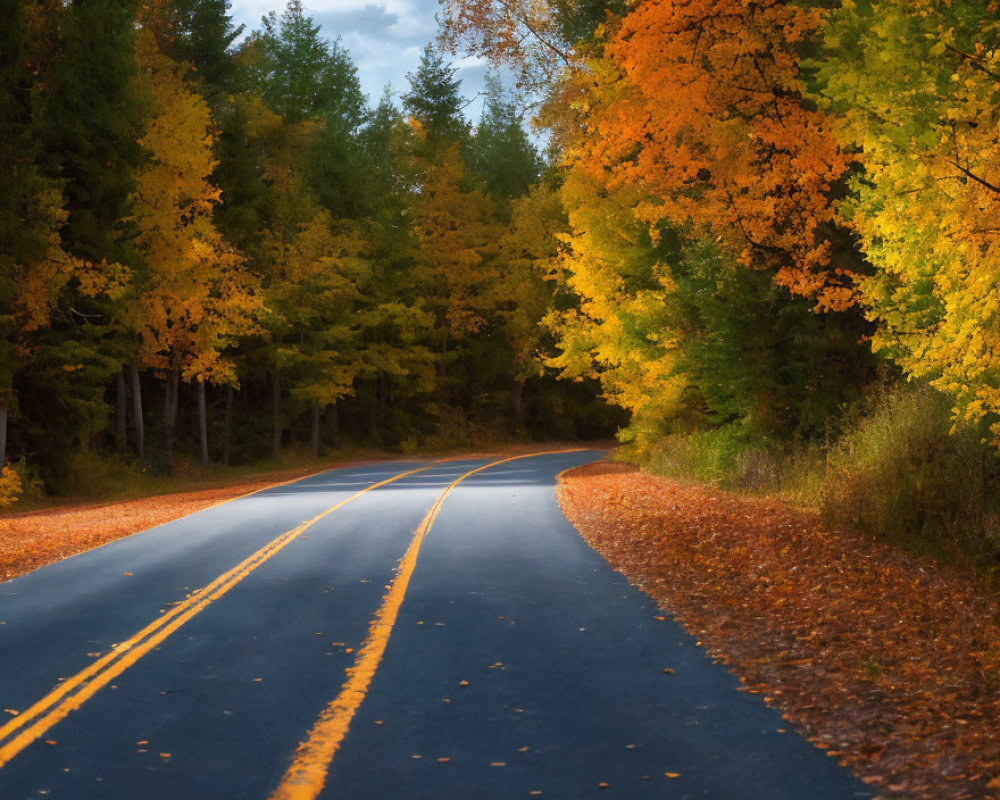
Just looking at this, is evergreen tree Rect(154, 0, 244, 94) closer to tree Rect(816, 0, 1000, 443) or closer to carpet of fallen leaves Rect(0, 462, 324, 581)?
carpet of fallen leaves Rect(0, 462, 324, 581)

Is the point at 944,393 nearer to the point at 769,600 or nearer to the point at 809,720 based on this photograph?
the point at 769,600

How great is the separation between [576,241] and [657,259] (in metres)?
2.92

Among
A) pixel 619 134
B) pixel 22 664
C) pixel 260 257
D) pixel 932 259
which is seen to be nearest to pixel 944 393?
pixel 932 259

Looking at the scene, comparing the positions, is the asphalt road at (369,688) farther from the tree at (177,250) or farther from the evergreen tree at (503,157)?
the evergreen tree at (503,157)

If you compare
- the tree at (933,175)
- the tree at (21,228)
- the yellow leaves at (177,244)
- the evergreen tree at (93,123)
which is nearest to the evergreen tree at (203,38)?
the yellow leaves at (177,244)

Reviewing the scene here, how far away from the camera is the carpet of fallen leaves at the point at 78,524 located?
46.5 ft

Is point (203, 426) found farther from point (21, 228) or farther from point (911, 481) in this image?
point (911, 481)

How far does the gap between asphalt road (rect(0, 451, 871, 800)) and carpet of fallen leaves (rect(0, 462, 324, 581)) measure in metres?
1.52

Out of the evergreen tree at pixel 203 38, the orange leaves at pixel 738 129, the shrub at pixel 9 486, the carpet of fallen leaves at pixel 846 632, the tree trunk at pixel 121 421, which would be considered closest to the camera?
the carpet of fallen leaves at pixel 846 632

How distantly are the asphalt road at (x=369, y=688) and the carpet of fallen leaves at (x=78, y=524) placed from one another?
1524mm

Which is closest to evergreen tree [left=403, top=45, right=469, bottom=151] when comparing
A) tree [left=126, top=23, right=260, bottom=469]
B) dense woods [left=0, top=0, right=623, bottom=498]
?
dense woods [left=0, top=0, right=623, bottom=498]

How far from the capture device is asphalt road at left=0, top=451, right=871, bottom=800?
5.37 metres

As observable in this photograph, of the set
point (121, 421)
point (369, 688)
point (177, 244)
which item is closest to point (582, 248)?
point (177, 244)

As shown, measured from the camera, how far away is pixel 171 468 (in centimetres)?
3272
